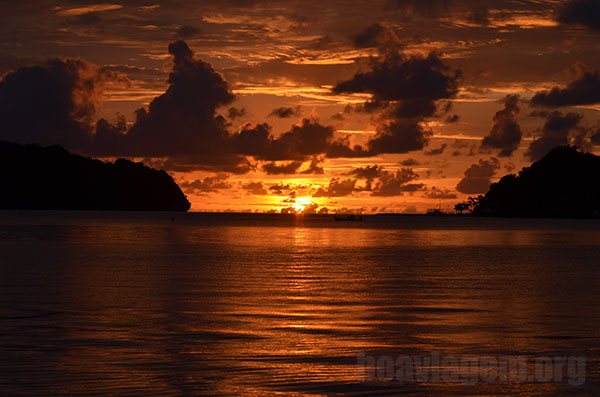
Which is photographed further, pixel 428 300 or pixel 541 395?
pixel 428 300

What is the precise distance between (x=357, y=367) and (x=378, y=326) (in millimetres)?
10051

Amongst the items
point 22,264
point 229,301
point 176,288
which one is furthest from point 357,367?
point 22,264

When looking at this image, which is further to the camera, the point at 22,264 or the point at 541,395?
the point at 22,264

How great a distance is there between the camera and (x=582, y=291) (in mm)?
56688

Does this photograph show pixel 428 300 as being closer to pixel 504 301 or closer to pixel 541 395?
pixel 504 301

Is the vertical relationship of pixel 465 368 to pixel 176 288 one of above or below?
above

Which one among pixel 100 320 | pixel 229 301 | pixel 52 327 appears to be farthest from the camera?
pixel 229 301

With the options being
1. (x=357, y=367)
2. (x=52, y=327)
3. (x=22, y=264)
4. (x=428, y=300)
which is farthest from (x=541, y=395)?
(x=22, y=264)

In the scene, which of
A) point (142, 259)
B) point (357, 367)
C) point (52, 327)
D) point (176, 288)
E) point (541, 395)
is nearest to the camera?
point (541, 395)

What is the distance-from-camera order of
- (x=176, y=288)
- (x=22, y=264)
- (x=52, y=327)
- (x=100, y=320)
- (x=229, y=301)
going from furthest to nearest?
(x=22, y=264) < (x=176, y=288) < (x=229, y=301) < (x=100, y=320) < (x=52, y=327)

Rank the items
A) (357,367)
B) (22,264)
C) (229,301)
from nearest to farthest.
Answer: (357,367) < (229,301) < (22,264)

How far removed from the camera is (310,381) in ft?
80.3

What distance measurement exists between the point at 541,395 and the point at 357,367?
18.9ft

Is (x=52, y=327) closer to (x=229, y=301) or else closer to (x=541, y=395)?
(x=229, y=301)
